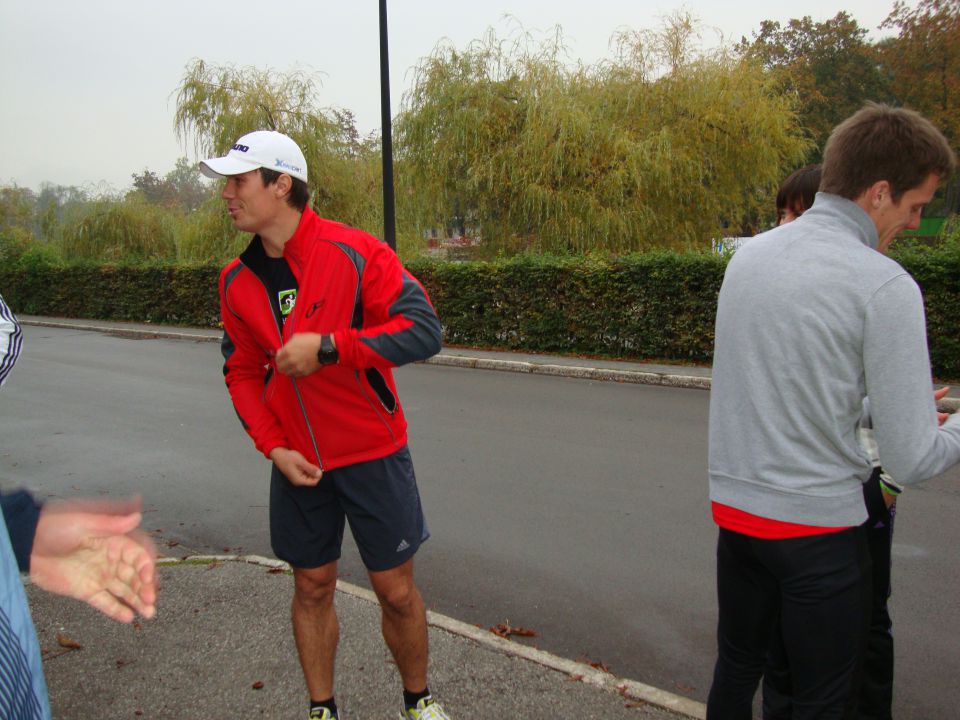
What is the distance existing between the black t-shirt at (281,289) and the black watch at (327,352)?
272 millimetres

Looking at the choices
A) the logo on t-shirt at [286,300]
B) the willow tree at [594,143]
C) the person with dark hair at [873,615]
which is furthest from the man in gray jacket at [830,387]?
the willow tree at [594,143]

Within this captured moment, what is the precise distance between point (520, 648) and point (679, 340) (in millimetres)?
9931

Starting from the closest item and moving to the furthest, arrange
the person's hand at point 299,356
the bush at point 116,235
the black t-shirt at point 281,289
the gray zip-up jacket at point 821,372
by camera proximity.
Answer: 1. the gray zip-up jacket at point 821,372
2. the person's hand at point 299,356
3. the black t-shirt at point 281,289
4. the bush at point 116,235

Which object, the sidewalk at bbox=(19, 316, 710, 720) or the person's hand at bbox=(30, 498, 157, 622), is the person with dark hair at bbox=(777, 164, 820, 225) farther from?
the person's hand at bbox=(30, 498, 157, 622)

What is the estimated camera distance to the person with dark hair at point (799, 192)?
2656 mm

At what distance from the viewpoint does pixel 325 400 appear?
2.63 metres

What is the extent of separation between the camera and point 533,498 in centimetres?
599

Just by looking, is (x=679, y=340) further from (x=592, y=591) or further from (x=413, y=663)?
(x=413, y=663)

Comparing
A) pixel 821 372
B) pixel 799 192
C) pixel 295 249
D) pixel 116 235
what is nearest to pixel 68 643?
pixel 295 249

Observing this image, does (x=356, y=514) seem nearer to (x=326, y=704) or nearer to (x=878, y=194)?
(x=326, y=704)

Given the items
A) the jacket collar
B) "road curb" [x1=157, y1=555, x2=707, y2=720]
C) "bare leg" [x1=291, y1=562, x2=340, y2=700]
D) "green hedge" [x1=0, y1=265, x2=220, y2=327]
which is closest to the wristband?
"road curb" [x1=157, y1=555, x2=707, y2=720]

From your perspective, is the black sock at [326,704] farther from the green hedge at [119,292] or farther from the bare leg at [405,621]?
the green hedge at [119,292]

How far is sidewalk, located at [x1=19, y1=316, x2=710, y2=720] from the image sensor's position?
3020 mm

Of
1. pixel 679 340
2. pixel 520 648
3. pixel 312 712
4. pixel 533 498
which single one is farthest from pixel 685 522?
pixel 679 340
